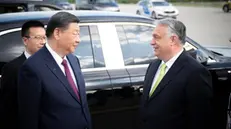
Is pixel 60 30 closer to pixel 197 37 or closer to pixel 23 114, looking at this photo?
pixel 23 114

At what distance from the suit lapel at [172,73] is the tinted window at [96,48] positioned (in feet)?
3.84

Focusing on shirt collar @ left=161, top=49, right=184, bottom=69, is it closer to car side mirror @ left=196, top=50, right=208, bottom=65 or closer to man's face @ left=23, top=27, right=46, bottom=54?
man's face @ left=23, top=27, right=46, bottom=54

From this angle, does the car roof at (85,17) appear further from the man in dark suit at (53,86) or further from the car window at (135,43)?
the man in dark suit at (53,86)

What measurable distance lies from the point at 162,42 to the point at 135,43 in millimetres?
1312

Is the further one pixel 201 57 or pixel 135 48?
pixel 201 57

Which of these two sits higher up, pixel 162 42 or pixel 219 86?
pixel 162 42

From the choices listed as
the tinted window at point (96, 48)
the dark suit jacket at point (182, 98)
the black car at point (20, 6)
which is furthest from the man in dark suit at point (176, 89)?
the black car at point (20, 6)

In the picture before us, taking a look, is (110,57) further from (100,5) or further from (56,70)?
(100,5)

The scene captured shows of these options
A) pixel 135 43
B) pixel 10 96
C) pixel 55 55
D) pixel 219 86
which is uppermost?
pixel 55 55

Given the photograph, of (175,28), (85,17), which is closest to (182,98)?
(175,28)

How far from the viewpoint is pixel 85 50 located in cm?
360

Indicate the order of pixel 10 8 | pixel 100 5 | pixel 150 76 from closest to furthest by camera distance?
pixel 150 76
pixel 10 8
pixel 100 5

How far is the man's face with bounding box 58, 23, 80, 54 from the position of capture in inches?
91.7

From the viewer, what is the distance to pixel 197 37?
50.3 feet
